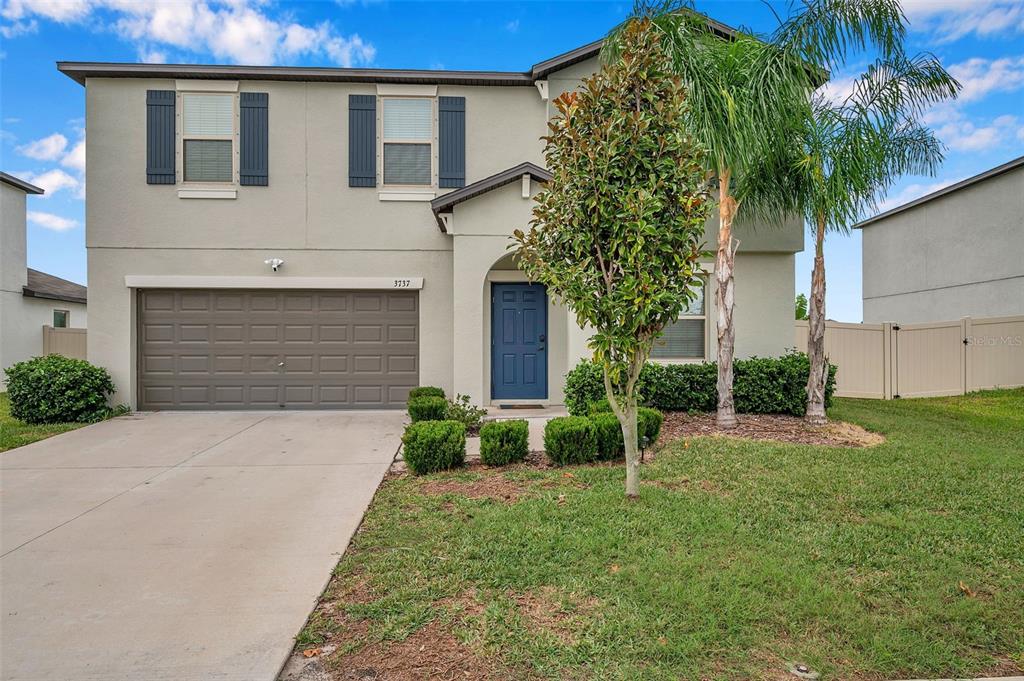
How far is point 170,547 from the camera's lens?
430cm

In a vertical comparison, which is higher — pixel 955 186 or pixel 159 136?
pixel 955 186

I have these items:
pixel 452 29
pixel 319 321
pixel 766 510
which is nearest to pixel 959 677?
pixel 766 510

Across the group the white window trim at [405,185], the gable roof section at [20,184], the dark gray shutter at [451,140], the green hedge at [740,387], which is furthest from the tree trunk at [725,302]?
the gable roof section at [20,184]

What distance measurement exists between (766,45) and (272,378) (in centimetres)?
980

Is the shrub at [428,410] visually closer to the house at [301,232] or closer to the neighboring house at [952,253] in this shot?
the house at [301,232]

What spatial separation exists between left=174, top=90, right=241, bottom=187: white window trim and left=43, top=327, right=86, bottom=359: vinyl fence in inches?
349

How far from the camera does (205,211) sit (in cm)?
1043

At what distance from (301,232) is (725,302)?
769cm

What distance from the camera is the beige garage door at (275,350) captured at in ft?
34.6

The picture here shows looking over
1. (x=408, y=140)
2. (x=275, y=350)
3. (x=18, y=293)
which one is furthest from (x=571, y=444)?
(x=18, y=293)

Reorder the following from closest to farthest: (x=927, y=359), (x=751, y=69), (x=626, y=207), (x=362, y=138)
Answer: (x=626, y=207) → (x=751, y=69) → (x=362, y=138) → (x=927, y=359)

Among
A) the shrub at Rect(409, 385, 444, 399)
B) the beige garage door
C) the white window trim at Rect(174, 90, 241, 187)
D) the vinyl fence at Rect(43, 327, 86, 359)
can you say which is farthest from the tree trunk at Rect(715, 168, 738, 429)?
the vinyl fence at Rect(43, 327, 86, 359)

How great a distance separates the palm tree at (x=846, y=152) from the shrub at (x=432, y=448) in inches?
216

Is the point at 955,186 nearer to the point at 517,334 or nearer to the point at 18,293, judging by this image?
the point at 517,334
